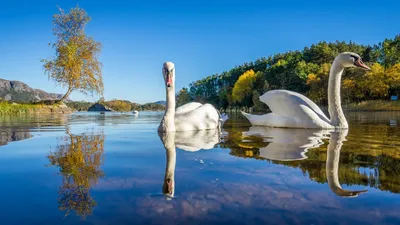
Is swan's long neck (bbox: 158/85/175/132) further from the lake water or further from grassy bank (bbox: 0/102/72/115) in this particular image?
grassy bank (bbox: 0/102/72/115)

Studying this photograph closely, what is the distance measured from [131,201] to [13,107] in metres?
29.2

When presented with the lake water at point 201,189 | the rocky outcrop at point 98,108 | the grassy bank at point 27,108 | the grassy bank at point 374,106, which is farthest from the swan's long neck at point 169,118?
the rocky outcrop at point 98,108

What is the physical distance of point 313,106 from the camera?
9125 mm

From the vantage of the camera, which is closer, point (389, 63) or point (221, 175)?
point (221, 175)

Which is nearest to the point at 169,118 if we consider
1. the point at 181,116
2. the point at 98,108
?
the point at 181,116

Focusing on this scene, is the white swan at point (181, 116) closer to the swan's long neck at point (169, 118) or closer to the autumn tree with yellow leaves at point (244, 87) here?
the swan's long neck at point (169, 118)

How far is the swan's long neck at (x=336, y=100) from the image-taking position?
862cm

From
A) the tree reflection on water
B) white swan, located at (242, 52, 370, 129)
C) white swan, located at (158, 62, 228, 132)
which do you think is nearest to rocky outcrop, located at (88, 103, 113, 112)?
white swan, located at (158, 62, 228, 132)

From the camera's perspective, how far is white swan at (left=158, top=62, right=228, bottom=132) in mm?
7086

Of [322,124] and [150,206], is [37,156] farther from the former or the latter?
[322,124]

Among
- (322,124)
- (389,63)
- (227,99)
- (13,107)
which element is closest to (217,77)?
(227,99)

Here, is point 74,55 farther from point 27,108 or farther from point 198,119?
point 198,119

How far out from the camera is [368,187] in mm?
2510

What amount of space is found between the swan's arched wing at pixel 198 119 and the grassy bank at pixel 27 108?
23.5 meters
